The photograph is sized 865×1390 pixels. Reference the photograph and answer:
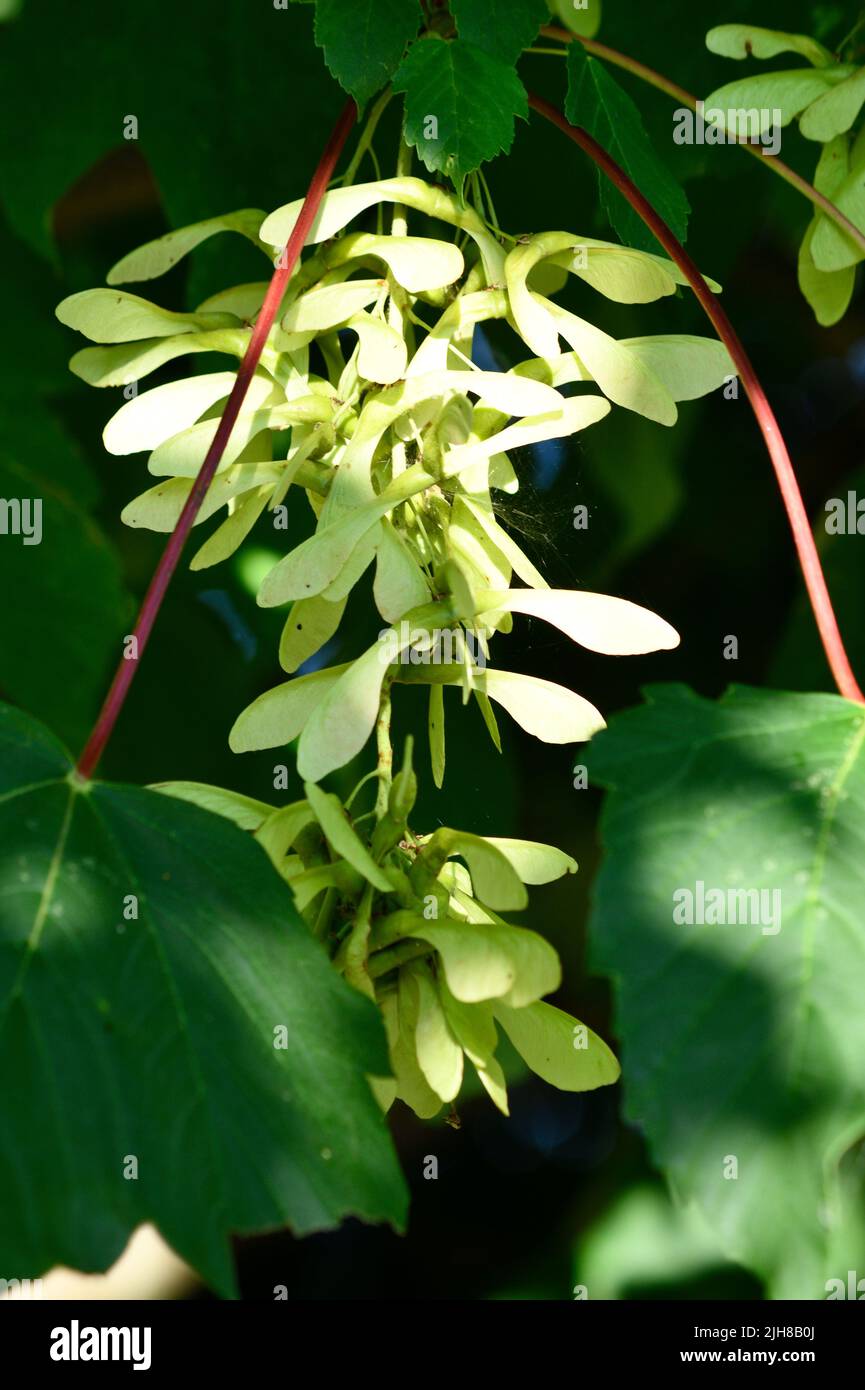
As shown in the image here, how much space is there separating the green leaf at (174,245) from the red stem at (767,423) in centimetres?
23

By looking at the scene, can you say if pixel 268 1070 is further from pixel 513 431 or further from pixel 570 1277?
pixel 570 1277

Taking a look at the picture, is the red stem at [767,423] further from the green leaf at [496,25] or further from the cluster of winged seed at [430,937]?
the cluster of winged seed at [430,937]

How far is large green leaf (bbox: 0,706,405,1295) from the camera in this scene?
0.69 metres

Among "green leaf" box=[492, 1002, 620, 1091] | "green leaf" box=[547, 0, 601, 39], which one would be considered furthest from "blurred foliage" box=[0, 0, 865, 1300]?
"green leaf" box=[492, 1002, 620, 1091]

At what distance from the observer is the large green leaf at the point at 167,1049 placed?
2.27 feet

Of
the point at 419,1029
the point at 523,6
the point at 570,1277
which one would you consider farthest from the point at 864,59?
the point at 570,1277

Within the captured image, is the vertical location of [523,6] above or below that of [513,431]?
above

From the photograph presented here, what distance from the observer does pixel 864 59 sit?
115 cm

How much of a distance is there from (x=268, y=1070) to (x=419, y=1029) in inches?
3.4

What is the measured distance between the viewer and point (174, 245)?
994 mm

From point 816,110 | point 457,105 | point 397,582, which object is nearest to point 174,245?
point 457,105

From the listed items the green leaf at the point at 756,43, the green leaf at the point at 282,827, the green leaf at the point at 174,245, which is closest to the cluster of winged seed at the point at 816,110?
the green leaf at the point at 756,43

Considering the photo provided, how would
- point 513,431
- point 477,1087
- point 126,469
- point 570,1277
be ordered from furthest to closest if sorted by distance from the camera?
point 570,1277, point 126,469, point 477,1087, point 513,431

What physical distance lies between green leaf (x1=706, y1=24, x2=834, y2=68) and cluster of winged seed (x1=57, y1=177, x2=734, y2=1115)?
252 mm
